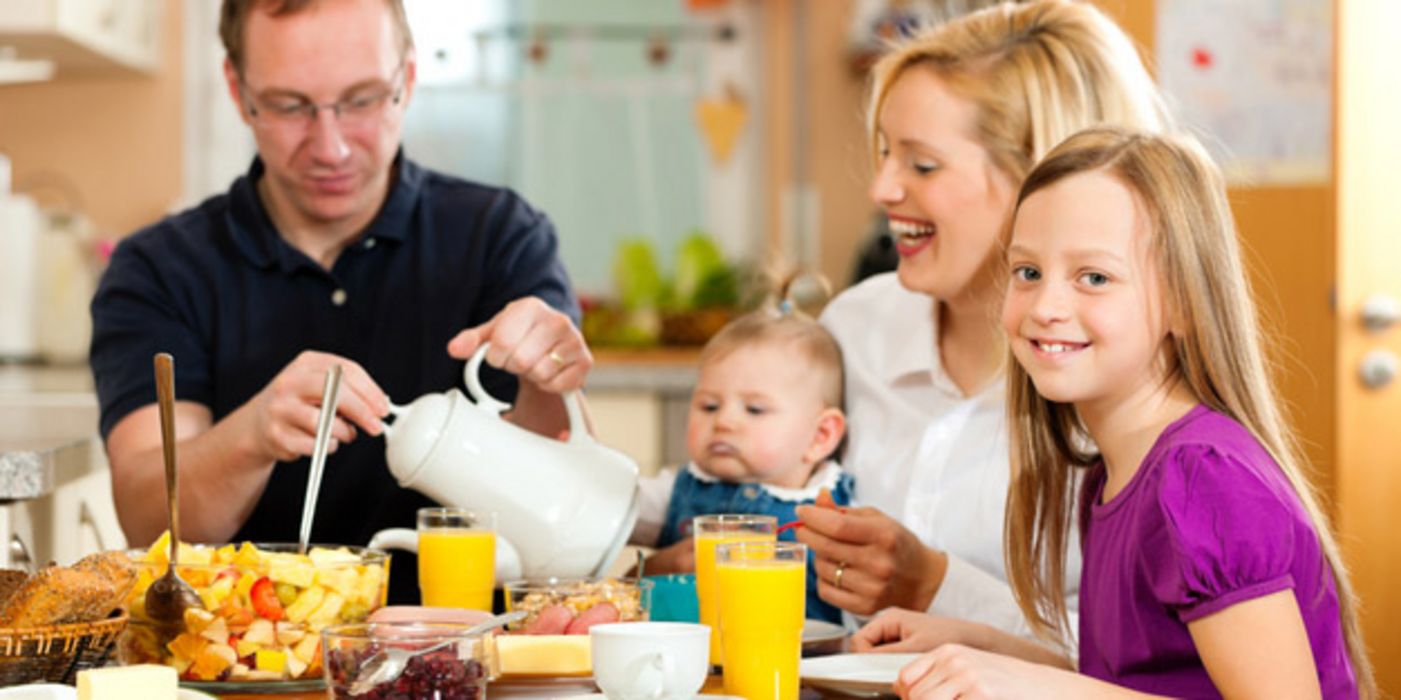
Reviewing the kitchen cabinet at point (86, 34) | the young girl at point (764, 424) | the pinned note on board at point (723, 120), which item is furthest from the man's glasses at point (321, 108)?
the pinned note on board at point (723, 120)

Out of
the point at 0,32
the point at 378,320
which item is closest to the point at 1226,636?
the point at 378,320

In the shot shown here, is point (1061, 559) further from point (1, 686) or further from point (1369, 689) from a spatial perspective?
point (1, 686)

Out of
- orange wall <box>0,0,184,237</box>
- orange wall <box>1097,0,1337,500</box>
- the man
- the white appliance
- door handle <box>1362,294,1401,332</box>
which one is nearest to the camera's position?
the man

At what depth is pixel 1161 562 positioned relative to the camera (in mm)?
1383

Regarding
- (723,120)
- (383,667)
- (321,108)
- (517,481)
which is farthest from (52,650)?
(723,120)

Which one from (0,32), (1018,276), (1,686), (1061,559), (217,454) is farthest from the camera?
(0,32)

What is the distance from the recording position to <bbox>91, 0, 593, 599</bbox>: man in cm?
208

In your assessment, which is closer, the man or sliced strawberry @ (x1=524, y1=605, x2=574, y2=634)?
sliced strawberry @ (x1=524, y1=605, x2=574, y2=634)

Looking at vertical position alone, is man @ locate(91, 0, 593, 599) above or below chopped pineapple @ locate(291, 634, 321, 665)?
above

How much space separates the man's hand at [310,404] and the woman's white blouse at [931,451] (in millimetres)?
642

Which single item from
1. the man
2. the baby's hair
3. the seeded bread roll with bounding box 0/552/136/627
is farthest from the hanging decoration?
the seeded bread roll with bounding box 0/552/136/627

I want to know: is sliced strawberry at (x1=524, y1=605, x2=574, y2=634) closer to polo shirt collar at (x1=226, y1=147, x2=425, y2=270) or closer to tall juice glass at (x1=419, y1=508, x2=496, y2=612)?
tall juice glass at (x1=419, y1=508, x2=496, y2=612)

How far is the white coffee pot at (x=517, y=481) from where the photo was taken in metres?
1.66

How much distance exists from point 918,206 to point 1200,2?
2.16 meters
